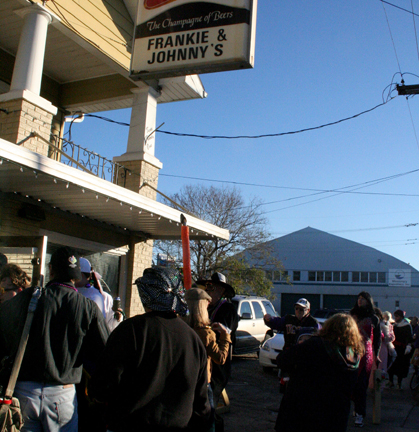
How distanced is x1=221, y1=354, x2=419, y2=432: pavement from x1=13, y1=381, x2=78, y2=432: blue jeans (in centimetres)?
192

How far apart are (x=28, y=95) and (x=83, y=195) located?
5.86ft

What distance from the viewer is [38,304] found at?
112 inches

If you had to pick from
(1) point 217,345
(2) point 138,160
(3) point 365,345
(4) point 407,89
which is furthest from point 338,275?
(1) point 217,345

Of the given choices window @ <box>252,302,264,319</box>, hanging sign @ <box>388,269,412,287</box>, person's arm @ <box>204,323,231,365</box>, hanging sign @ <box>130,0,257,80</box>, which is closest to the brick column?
hanging sign @ <box>130,0,257,80</box>

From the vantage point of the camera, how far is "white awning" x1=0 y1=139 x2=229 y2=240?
5.96 m

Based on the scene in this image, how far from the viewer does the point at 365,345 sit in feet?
21.2

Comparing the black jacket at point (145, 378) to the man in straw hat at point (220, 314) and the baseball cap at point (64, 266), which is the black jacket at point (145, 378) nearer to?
the baseball cap at point (64, 266)

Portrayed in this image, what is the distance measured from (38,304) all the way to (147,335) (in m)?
0.88

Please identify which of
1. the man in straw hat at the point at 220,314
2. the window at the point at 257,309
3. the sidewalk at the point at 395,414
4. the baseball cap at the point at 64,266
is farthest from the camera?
the window at the point at 257,309

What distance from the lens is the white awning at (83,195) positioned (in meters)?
5.96

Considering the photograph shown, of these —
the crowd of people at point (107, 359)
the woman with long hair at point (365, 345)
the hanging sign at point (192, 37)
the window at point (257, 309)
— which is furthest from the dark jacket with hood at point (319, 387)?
the window at point (257, 309)

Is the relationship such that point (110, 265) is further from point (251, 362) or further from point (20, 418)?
point (20, 418)

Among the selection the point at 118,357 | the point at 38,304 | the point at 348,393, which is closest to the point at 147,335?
the point at 118,357

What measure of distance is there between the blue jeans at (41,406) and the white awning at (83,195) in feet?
11.5
